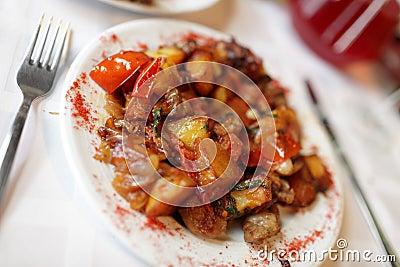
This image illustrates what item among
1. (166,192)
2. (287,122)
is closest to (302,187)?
(287,122)

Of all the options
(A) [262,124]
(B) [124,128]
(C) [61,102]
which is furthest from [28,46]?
(A) [262,124]

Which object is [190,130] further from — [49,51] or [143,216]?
[49,51]

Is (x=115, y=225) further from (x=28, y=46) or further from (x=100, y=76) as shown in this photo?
(x=28, y=46)

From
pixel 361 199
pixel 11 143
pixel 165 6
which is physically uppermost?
pixel 165 6

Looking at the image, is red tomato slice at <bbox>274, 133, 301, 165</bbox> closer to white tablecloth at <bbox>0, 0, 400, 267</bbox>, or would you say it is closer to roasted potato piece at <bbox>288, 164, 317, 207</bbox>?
roasted potato piece at <bbox>288, 164, 317, 207</bbox>

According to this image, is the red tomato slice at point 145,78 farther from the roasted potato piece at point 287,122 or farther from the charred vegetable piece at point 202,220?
the roasted potato piece at point 287,122

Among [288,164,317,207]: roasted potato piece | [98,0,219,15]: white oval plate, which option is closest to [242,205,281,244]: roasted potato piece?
[288,164,317,207]: roasted potato piece
